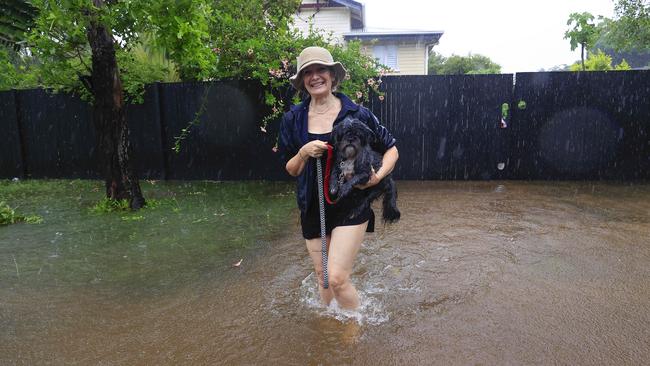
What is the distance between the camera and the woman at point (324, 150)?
9.74 ft

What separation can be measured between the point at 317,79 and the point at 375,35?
19.3m

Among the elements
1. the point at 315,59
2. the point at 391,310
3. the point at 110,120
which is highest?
the point at 315,59

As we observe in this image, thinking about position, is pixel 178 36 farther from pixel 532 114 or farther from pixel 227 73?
pixel 532 114

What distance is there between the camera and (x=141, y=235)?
5.79 metres

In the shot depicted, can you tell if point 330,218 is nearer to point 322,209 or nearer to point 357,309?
point 322,209

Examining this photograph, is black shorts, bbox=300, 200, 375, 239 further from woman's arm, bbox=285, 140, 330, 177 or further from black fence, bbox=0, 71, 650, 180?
black fence, bbox=0, 71, 650, 180

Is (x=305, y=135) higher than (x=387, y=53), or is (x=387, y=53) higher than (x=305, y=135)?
(x=387, y=53)

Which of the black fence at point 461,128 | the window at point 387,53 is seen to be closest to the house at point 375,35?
the window at point 387,53

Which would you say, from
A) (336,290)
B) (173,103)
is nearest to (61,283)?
(336,290)

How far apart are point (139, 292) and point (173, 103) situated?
638cm

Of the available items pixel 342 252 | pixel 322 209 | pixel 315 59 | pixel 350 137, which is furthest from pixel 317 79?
pixel 342 252

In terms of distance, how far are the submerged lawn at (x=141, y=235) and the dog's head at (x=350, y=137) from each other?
227 centimetres

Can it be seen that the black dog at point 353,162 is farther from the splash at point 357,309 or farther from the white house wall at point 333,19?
the white house wall at point 333,19

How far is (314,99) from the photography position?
3070 mm
